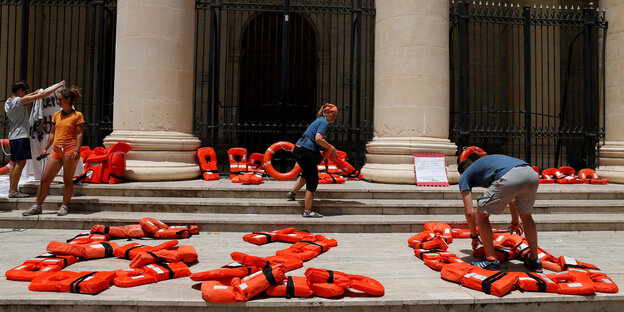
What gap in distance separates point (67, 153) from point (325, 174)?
16.1 feet

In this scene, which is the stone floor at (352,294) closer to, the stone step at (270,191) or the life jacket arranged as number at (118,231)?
the life jacket arranged as number at (118,231)

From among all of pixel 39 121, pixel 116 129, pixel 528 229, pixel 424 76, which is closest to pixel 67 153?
pixel 39 121

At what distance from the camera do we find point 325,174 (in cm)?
921

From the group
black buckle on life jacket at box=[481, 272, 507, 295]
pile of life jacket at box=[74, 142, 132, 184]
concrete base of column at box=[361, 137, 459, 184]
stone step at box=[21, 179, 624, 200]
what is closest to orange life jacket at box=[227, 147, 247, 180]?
stone step at box=[21, 179, 624, 200]

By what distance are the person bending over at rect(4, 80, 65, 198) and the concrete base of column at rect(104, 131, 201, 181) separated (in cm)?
174

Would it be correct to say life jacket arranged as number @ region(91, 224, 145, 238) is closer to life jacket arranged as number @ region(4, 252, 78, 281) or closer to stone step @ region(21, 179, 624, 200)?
life jacket arranged as number @ region(4, 252, 78, 281)

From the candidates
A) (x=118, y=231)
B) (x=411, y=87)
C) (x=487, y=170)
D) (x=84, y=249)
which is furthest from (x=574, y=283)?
(x=411, y=87)

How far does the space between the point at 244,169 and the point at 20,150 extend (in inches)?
165

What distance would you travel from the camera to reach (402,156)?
904cm

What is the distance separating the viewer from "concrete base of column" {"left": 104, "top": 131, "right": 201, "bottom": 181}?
8.48 metres

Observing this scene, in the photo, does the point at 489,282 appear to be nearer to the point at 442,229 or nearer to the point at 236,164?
the point at 442,229

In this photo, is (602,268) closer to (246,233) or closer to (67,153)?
Answer: (246,233)

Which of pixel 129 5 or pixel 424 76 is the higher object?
pixel 129 5

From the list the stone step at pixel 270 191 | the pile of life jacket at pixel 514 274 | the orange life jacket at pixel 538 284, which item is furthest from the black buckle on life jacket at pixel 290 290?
the stone step at pixel 270 191
